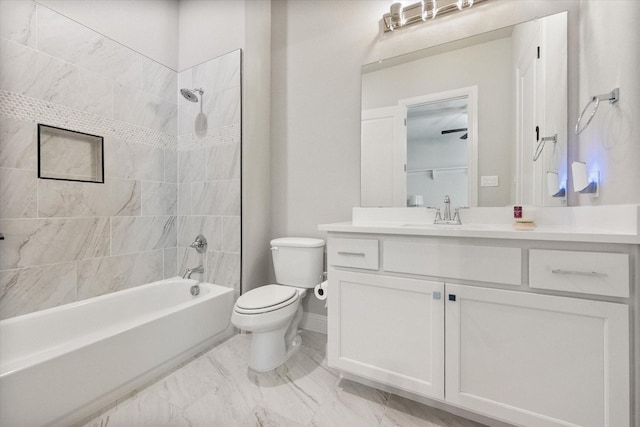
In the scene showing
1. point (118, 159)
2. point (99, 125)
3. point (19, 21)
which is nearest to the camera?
point (19, 21)

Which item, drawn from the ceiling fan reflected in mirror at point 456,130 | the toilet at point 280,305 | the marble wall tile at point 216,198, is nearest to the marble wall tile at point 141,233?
the marble wall tile at point 216,198

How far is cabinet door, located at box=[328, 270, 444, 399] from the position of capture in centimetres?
114

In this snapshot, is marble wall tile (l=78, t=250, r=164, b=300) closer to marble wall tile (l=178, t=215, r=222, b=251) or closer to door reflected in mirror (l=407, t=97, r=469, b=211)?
marble wall tile (l=178, t=215, r=222, b=251)

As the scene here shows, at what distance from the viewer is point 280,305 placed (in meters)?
1.55

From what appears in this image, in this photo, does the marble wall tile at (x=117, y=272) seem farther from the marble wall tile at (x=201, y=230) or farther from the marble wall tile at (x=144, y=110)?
the marble wall tile at (x=144, y=110)

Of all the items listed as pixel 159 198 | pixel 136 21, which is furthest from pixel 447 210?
pixel 136 21

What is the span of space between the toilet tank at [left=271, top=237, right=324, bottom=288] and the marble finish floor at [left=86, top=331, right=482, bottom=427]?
0.52 meters

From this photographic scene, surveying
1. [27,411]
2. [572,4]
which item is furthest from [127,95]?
[572,4]

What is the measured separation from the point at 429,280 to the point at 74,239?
2070mm

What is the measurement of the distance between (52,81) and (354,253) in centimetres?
202

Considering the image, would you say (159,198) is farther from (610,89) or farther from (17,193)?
(610,89)

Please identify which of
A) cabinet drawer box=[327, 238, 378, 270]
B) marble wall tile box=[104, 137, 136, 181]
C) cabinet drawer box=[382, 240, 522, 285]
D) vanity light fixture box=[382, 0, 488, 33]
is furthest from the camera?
marble wall tile box=[104, 137, 136, 181]

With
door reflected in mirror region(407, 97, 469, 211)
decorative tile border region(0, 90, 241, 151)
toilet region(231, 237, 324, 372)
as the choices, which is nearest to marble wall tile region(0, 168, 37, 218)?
decorative tile border region(0, 90, 241, 151)

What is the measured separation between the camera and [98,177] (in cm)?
183
